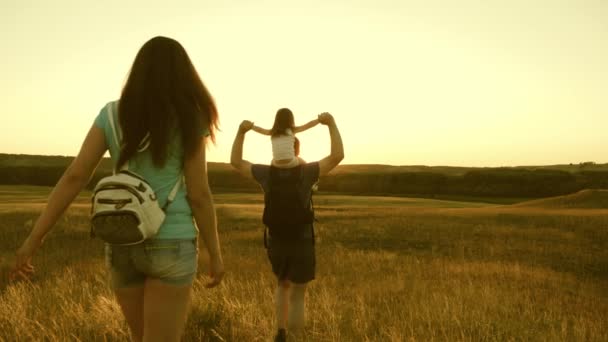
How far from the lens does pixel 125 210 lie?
8.35 feet

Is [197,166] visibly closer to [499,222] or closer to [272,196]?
[272,196]

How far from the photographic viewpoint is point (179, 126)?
2.75m

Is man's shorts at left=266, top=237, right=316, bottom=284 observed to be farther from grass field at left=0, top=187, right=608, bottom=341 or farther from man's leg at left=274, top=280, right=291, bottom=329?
grass field at left=0, top=187, right=608, bottom=341

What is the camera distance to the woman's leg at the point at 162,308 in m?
2.62

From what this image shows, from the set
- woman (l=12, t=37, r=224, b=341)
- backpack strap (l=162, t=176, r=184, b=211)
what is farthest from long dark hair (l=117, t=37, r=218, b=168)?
backpack strap (l=162, t=176, r=184, b=211)

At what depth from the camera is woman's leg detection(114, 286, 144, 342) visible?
2.71 m

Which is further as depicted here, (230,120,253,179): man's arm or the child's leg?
(230,120,253,179): man's arm

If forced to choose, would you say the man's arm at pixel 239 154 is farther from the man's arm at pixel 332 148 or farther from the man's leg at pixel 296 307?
the man's leg at pixel 296 307

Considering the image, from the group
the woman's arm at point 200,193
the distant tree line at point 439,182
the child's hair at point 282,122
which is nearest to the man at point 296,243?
the child's hair at point 282,122

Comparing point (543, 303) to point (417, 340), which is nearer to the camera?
point (417, 340)

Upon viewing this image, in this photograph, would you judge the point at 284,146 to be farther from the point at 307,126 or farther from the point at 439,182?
the point at 439,182

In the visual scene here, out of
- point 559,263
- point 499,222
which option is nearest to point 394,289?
point 559,263

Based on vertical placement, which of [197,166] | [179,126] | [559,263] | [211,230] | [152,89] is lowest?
[559,263]

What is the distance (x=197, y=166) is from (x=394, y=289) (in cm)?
619
